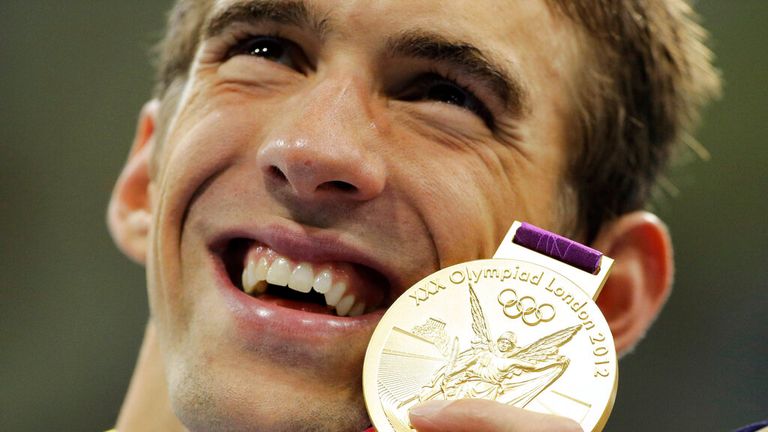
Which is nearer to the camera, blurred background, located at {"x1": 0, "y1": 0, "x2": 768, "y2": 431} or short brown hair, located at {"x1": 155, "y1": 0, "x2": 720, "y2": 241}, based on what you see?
short brown hair, located at {"x1": 155, "y1": 0, "x2": 720, "y2": 241}

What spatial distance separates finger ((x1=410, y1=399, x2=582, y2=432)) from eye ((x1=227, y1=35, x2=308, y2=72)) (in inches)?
33.0

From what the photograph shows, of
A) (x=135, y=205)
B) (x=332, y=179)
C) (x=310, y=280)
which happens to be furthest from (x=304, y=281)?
(x=135, y=205)

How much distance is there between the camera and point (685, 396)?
11.4 feet

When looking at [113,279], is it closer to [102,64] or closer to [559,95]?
[102,64]

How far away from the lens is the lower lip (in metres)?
1.63

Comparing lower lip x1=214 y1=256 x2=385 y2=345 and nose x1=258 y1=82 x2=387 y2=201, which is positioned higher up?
nose x1=258 y1=82 x2=387 y2=201

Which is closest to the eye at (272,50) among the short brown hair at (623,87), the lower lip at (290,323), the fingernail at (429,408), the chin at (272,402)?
the short brown hair at (623,87)

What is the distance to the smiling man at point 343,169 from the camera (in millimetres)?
1636

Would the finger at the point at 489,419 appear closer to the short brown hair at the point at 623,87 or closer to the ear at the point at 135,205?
the short brown hair at the point at 623,87

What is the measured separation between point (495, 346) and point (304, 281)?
→ 389mm

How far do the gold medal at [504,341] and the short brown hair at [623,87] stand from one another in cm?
53

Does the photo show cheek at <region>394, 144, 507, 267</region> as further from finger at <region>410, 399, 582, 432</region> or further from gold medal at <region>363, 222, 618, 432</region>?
finger at <region>410, 399, 582, 432</region>

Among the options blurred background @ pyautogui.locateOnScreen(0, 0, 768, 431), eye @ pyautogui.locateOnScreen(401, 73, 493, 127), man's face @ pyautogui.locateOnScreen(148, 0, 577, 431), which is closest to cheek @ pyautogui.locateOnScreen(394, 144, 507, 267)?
man's face @ pyautogui.locateOnScreen(148, 0, 577, 431)

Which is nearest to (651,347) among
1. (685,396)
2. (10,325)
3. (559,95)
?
(685,396)
